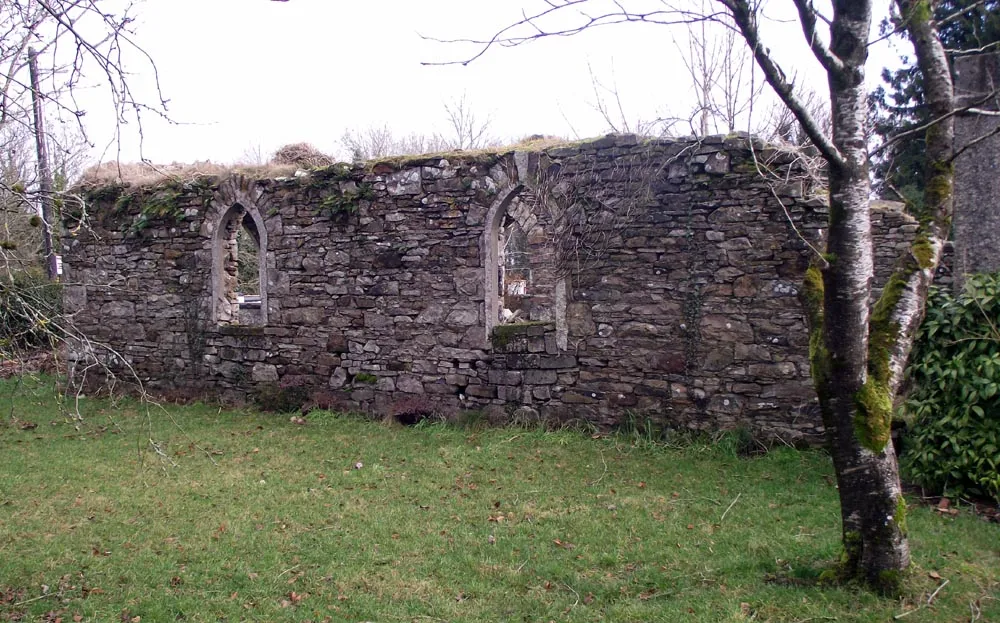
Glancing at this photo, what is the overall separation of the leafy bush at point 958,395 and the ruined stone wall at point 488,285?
1.14 metres

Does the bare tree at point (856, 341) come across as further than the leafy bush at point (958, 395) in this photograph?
No

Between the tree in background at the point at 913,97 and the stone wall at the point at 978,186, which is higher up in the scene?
the tree in background at the point at 913,97

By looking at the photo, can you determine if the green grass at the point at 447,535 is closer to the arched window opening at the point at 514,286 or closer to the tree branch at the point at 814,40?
the tree branch at the point at 814,40

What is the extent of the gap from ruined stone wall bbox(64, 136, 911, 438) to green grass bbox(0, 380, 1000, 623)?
767 millimetres

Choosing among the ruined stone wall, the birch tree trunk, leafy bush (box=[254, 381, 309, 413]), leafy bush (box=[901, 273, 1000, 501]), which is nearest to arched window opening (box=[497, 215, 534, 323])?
the ruined stone wall

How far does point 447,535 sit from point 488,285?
3.79 metres

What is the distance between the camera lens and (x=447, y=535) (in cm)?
536

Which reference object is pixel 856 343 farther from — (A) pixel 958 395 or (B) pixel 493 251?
(B) pixel 493 251

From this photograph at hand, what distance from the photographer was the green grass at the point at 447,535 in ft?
13.9

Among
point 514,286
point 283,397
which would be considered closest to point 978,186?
point 283,397

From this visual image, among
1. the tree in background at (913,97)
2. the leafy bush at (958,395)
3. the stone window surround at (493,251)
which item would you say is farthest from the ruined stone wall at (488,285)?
the tree in background at (913,97)

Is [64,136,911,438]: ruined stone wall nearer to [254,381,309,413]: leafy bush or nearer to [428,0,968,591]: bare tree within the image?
[254,381,309,413]: leafy bush

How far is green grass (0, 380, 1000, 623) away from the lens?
13.9 feet

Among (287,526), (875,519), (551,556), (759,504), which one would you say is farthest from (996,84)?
(287,526)
